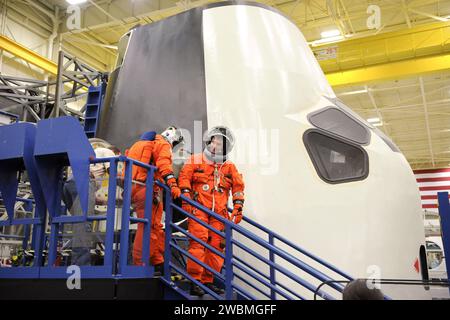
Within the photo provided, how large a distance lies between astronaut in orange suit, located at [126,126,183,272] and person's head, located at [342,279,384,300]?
233 centimetres

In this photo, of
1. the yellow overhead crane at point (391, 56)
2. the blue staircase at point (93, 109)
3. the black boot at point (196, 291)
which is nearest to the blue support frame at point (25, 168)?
the black boot at point (196, 291)

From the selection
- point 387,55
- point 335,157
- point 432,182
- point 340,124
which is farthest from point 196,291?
point 432,182

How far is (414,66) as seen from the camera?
15.8 meters

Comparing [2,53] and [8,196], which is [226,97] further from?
[2,53]

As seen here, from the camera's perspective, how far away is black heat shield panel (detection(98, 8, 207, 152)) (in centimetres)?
659

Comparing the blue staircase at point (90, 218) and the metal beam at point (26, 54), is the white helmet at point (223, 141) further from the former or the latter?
the metal beam at point (26, 54)

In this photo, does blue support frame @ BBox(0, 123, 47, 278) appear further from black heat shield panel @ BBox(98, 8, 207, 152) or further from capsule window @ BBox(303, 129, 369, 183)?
capsule window @ BBox(303, 129, 369, 183)

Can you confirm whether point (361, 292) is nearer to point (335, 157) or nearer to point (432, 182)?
point (335, 157)

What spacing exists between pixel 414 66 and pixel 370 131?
10421 millimetres

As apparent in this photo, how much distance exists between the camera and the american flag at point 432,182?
24078 mm

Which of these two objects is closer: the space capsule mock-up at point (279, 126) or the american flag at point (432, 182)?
the space capsule mock-up at point (279, 126)

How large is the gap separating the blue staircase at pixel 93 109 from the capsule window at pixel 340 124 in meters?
3.92

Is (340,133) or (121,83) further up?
(121,83)
